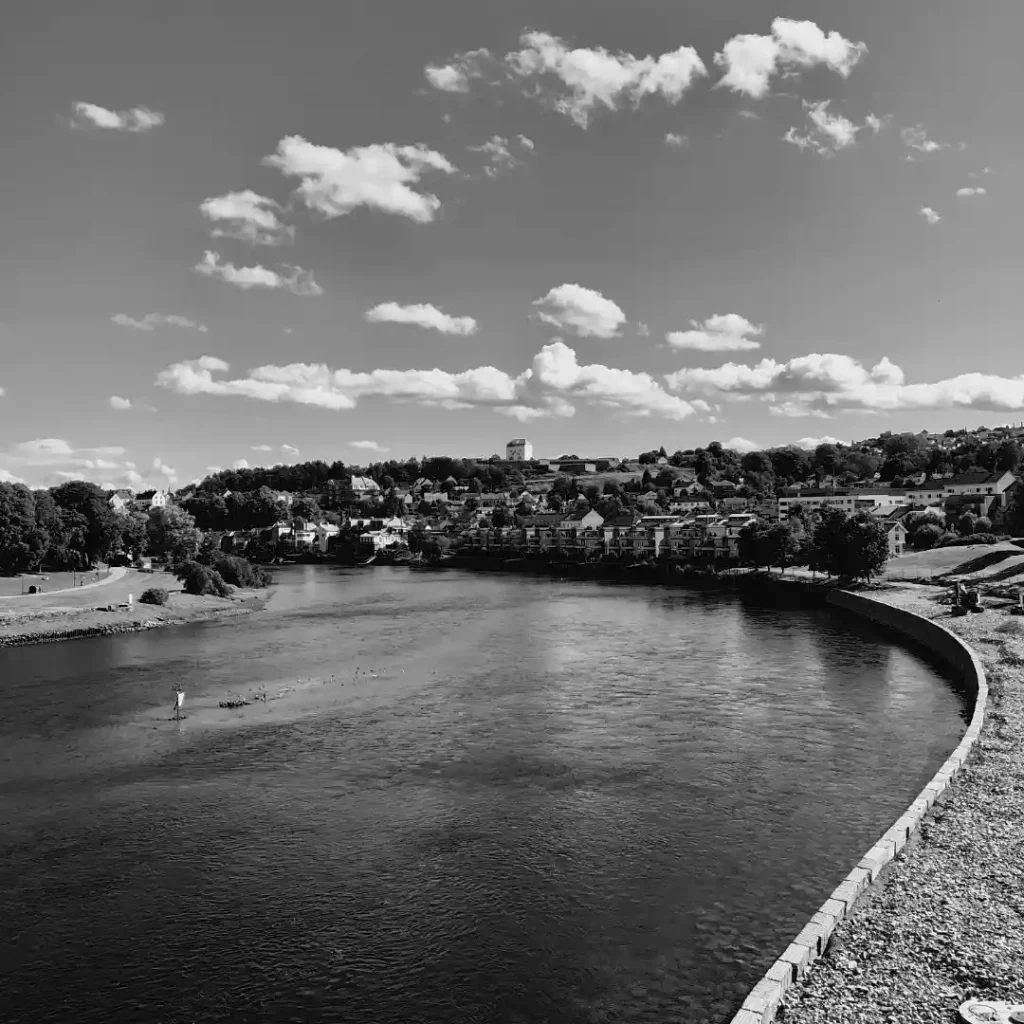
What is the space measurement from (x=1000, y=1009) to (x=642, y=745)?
12831mm

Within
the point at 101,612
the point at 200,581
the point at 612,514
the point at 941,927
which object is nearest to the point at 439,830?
the point at 941,927

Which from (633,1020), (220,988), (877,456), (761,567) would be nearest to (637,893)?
(633,1020)

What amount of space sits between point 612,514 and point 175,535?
7036 cm

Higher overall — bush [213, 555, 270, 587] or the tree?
the tree

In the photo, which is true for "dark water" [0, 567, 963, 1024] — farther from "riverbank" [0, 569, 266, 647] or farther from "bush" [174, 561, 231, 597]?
"bush" [174, 561, 231, 597]

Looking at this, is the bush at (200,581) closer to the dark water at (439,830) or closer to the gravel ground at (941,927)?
the dark water at (439,830)

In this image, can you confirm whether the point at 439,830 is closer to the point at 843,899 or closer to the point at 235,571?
the point at 843,899

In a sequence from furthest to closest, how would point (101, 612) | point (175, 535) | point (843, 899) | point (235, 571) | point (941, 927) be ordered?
point (175, 535), point (235, 571), point (101, 612), point (843, 899), point (941, 927)

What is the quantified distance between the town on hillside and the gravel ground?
47.2 m

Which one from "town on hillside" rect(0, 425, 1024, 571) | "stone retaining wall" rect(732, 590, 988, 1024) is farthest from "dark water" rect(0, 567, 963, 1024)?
"town on hillside" rect(0, 425, 1024, 571)

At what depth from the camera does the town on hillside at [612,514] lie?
231ft

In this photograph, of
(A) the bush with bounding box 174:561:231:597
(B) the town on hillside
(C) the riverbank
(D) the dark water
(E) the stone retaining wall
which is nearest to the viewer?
(E) the stone retaining wall

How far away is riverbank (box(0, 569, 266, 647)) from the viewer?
44.2 metres

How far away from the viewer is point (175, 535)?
7588 cm
